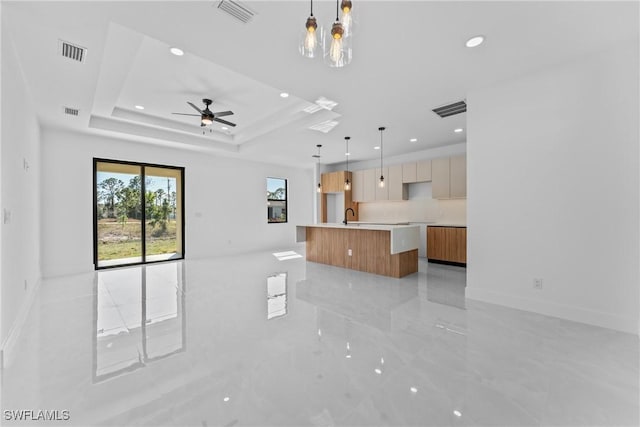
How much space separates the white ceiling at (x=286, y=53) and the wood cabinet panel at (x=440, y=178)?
1.50 metres

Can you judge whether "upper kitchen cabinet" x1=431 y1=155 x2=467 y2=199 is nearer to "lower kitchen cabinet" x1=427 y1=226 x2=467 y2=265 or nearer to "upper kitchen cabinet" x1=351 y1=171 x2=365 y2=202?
"lower kitchen cabinet" x1=427 y1=226 x2=467 y2=265

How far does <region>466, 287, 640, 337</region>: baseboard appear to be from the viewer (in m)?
2.64

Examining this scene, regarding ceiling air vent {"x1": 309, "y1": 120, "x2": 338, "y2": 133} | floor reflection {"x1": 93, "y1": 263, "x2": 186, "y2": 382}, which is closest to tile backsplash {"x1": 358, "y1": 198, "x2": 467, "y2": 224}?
ceiling air vent {"x1": 309, "y1": 120, "x2": 338, "y2": 133}

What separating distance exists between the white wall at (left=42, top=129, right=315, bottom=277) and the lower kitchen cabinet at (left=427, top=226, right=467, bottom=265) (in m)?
4.55

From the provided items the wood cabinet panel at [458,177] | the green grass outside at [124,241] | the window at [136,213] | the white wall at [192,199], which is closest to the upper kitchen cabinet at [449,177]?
the wood cabinet panel at [458,177]

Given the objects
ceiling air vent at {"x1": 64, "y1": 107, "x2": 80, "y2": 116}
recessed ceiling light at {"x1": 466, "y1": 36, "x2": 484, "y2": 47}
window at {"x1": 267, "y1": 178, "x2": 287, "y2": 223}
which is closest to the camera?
recessed ceiling light at {"x1": 466, "y1": 36, "x2": 484, "y2": 47}

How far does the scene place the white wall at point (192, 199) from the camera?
512 centimetres

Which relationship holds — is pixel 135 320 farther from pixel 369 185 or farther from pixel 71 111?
pixel 369 185

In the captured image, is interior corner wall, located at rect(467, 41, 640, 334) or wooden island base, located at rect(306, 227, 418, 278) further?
wooden island base, located at rect(306, 227, 418, 278)

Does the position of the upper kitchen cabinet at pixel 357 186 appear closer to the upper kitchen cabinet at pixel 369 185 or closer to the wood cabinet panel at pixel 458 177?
the upper kitchen cabinet at pixel 369 185

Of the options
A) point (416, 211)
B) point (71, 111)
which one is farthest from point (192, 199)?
point (416, 211)

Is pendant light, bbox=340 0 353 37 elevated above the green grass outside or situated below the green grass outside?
above

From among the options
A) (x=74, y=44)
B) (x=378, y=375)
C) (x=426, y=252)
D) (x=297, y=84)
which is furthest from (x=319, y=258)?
(x=74, y=44)

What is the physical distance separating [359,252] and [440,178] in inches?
110
